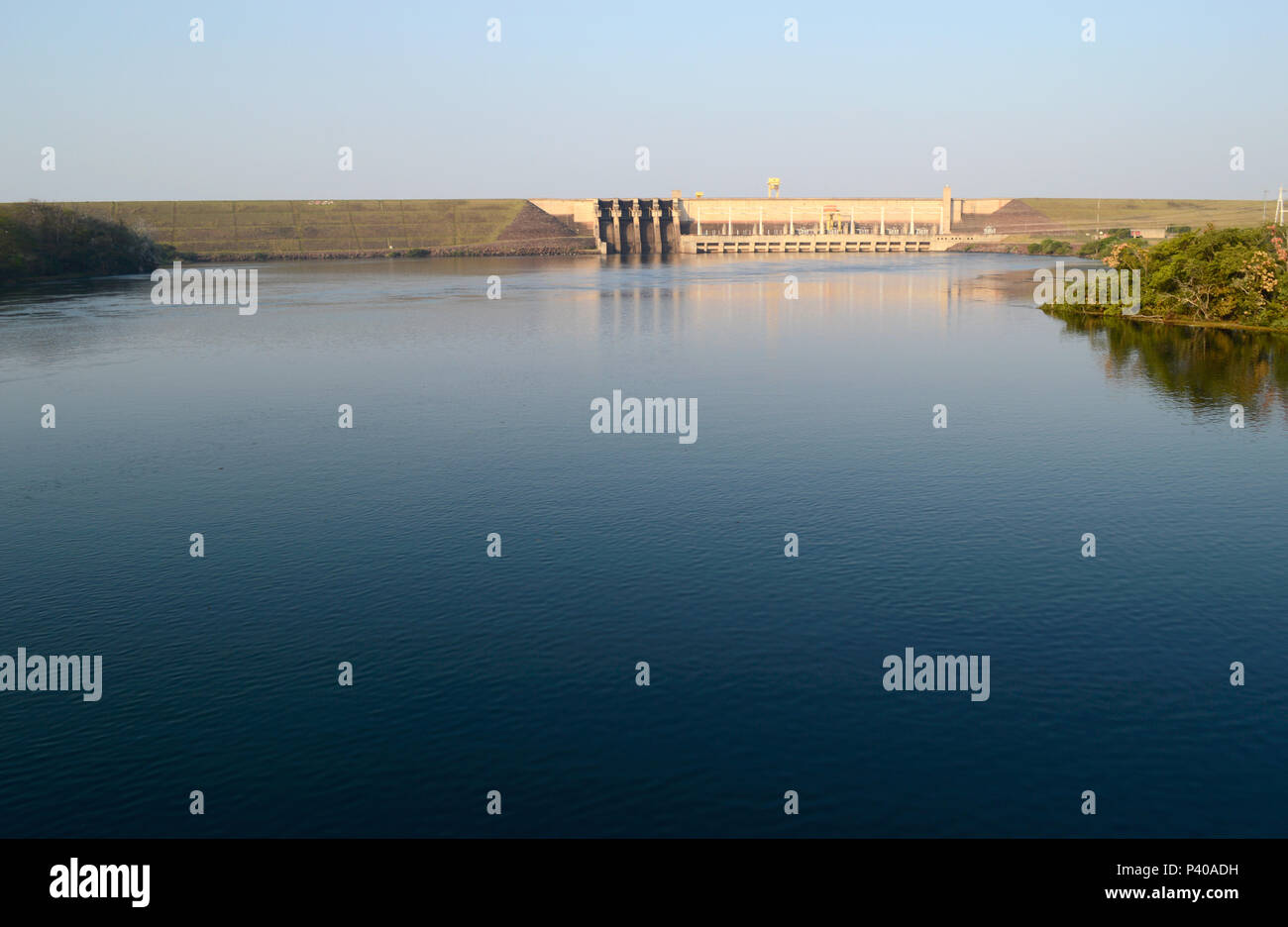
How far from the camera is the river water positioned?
2250 cm

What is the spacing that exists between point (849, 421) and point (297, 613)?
33426mm

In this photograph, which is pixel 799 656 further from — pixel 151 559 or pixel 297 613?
pixel 151 559

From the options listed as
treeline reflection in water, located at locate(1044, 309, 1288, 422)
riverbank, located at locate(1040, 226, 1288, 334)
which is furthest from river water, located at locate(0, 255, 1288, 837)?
riverbank, located at locate(1040, 226, 1288, 334)

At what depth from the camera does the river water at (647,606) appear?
22.5 meters

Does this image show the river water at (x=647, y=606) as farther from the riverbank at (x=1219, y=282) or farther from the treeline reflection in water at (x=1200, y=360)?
the riverbank at (x=1219, y=282)

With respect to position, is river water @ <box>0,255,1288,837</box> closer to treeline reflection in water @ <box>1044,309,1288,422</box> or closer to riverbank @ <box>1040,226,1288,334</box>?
treeline reflection in water @ <box>1044,309,1288,422</box>

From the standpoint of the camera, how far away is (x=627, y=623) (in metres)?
30.5

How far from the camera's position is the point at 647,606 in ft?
104

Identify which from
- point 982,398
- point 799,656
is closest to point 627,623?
point 799,656

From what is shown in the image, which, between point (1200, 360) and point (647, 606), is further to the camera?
point (1200, 360)

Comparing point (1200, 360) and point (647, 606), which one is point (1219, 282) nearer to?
point (1200, 360)

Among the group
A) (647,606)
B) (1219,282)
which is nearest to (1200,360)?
(1219,282)
